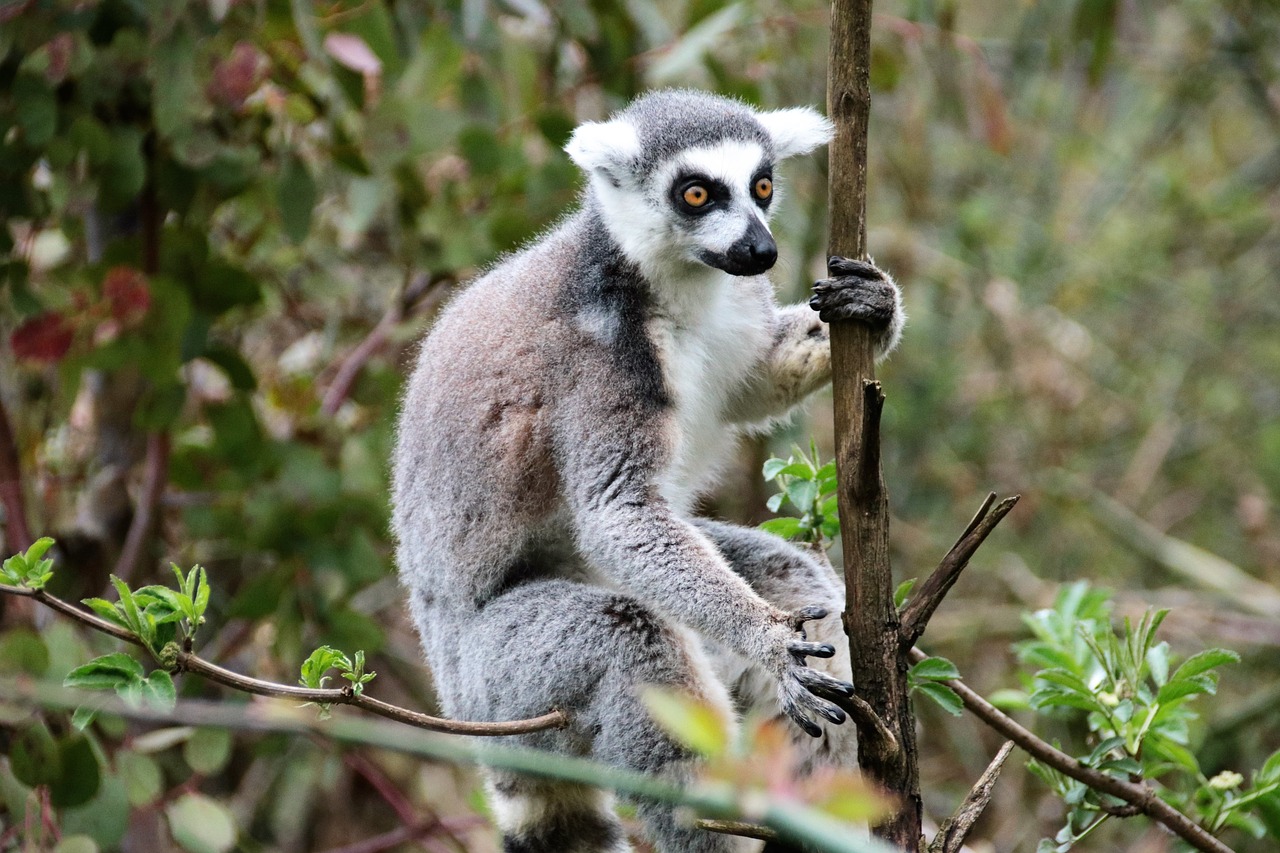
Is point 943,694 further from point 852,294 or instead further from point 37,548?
point 37,548

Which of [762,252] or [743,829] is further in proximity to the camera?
[762,252]

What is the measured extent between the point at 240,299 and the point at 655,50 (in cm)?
193

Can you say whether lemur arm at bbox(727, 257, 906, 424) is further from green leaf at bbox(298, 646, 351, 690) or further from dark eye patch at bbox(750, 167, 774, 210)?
green leaf at bbox(298, 646, 351, 690)

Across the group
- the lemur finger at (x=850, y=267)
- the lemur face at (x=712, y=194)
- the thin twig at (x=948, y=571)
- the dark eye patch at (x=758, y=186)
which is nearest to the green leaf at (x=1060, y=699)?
the thin twig at (x=948, y=571)

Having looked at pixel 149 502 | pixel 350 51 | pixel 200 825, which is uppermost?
pixel 350 51

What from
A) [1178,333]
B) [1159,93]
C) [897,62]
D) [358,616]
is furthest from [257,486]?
[1159,93]

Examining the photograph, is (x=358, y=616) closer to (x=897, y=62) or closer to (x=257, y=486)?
(x=257, y=486)

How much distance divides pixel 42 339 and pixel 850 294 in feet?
9.02

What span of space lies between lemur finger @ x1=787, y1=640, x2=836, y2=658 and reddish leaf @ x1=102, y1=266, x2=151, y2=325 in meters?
2.49

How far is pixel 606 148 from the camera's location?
3758 millimetres

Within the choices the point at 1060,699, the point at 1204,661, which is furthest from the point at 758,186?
the point at 1204,661

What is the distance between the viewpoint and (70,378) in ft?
13.9

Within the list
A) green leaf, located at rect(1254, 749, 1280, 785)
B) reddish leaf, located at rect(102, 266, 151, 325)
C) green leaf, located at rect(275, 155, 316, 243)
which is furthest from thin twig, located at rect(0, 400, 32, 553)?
green leaf, located at rect(1254, 749, 1280, 785)

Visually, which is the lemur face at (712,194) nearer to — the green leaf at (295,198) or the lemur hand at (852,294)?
the lemur hand at (852,294)
